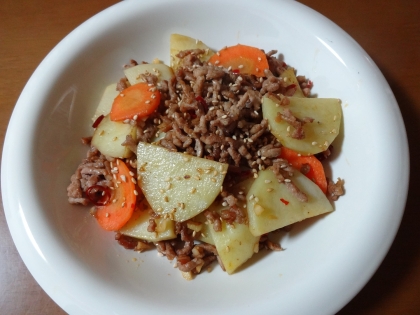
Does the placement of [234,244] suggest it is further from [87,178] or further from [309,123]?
[87,178]

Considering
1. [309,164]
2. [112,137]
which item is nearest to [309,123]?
[309,164]

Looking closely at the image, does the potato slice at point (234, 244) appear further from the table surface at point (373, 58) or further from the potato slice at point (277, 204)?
the table surface at point (373, 58)

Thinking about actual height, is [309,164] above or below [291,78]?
below

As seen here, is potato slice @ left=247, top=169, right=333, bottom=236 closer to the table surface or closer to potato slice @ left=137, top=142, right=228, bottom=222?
potato slice @ left=137, top=142, right=228, bottom=222

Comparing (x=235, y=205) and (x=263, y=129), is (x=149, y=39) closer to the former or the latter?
(x=263, y=129)

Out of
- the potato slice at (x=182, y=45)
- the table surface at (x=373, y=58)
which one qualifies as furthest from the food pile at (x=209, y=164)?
the table surface at (x=373, y=58)
